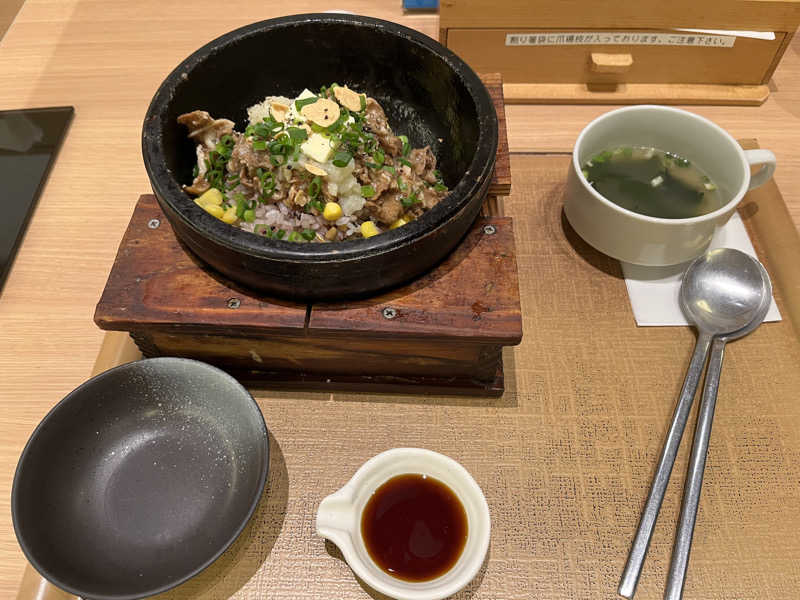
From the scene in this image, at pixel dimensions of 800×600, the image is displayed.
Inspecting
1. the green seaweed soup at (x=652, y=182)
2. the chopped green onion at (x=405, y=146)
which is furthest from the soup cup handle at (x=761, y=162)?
the chopped green onion at (x=405, y=146)

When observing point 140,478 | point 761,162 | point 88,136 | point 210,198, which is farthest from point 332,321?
point 88,136

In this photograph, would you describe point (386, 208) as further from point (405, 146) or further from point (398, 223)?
point (405, 146)

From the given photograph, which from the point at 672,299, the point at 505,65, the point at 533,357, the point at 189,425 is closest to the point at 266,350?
the point at 189,425

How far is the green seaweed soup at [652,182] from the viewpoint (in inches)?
65.2

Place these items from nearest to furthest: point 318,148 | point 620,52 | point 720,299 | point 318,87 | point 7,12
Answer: point 318,148
point 720,299
point 318,87
point 620,52
point 7,12

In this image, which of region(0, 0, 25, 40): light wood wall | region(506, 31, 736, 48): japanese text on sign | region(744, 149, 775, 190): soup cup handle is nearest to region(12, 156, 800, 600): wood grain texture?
region(744, 149, 775, 190): soup cup handle

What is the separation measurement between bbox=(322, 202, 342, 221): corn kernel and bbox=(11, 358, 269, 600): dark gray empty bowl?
439 mm

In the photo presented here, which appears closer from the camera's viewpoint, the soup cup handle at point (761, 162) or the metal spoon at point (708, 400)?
the metal spoon at point (708, 400)

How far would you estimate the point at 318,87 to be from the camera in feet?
5.58

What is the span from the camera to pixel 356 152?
1.40 meters

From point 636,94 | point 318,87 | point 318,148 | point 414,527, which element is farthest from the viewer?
point 636,94

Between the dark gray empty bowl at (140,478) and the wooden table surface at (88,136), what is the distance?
0.29 meters

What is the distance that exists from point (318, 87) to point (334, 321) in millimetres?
821

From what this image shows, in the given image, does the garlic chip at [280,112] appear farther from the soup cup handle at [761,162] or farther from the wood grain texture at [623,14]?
the soup cup handle at [761,162]
